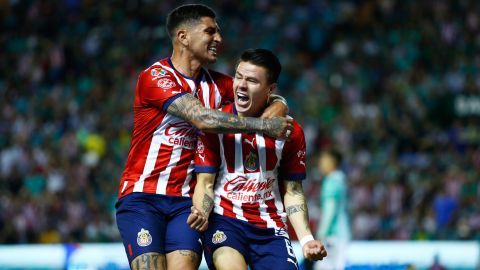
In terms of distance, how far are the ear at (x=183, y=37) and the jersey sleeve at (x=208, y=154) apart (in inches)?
27.0

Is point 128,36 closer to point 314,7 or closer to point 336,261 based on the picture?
point 314,7

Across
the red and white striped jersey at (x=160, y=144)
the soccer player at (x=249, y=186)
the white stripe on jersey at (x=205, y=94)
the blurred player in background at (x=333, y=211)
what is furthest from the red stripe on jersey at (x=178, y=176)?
the blurred player in background at (x=333, y=211)

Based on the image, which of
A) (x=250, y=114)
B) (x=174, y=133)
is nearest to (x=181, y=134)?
(x=174, y=133)

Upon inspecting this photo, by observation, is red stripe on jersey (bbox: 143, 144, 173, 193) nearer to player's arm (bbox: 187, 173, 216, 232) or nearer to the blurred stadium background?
player's arm (bbox: 187, 173, 216, 232)

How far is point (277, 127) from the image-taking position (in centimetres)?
593

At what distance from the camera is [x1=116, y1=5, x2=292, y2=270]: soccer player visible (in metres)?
5.92

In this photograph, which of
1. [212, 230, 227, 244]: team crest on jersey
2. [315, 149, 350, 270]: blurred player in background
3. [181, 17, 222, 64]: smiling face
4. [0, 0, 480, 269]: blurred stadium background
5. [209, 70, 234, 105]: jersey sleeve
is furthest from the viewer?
[0, 0, 480, 269]: blurred stadium background

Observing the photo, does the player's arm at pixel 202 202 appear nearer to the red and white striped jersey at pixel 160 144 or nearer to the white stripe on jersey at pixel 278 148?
the red and white striped jersey at pixel 160 144

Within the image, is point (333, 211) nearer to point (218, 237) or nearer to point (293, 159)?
point (293, 159)

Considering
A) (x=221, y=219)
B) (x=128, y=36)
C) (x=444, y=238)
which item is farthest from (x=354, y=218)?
(x=221, y=219)

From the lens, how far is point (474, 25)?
1841 centimetres

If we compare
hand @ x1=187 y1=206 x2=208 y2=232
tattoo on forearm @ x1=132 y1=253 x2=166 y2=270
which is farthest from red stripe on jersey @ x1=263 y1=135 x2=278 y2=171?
tattoo on forearm @ x1=132 y1=253 x2=166 y2=270

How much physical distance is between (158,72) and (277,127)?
3.10 ft

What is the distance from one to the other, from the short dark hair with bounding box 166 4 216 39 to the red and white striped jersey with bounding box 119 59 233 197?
0.35m
